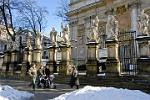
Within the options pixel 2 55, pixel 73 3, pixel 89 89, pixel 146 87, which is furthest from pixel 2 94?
pixel 73 3

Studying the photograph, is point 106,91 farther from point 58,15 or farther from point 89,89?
point 58,15

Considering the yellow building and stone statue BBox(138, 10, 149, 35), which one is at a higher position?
the yellow building

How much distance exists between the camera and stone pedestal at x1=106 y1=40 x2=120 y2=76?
2067 cm

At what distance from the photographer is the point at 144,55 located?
62.7 feet

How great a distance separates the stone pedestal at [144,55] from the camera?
1870cm

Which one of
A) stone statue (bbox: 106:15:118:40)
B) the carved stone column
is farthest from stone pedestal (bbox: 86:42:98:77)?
the carved stone column

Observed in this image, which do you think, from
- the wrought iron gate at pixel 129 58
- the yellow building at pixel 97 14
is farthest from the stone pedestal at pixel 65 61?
the yellow building at pixel 97 14

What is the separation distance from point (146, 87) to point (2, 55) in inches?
896

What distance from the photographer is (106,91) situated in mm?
10930

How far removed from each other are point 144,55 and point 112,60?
252cm

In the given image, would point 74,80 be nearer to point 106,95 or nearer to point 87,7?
point 106,95

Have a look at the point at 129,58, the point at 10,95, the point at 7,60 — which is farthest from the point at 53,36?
the point at 10,95

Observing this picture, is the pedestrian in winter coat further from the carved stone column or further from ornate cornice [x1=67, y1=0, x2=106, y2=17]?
ornate cornice [x1=67, y1=0, x2=106, y2=17]

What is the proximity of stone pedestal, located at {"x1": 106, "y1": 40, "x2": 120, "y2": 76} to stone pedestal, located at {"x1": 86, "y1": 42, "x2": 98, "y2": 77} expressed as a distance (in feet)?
4.91
